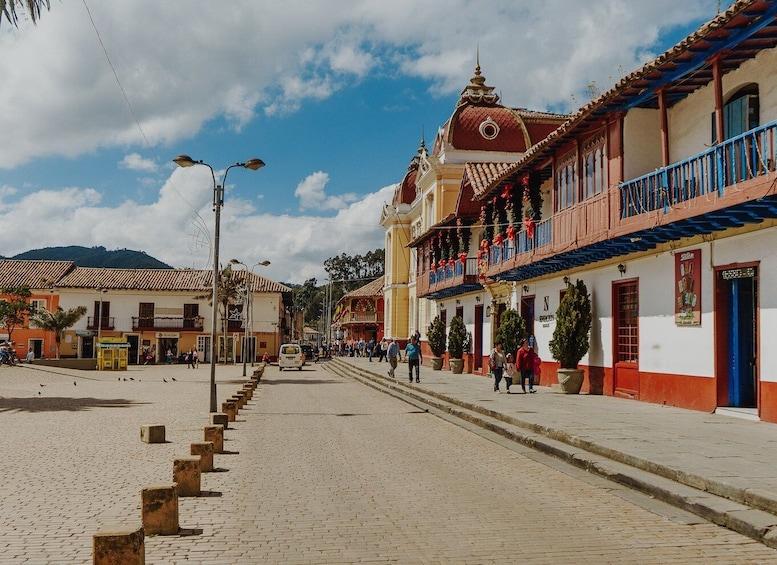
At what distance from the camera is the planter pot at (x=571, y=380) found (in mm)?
19609

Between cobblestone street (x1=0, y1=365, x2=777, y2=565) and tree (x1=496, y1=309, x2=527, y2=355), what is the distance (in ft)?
34.2

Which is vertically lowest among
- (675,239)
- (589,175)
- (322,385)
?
(322,385)

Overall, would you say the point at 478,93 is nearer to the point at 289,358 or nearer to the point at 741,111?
the point at 289,358

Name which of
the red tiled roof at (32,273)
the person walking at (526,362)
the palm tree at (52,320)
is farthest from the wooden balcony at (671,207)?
the red tiled roof at (32,273)

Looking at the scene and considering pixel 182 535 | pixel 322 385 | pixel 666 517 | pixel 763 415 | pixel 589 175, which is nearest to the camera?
pixel 182 535

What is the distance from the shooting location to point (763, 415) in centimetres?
1244

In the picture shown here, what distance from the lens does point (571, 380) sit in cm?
1962

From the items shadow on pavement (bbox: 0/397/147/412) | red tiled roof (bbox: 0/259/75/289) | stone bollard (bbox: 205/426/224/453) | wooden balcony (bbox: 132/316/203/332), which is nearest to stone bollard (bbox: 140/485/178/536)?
stone bollard (bbox: 205/426/224/453)

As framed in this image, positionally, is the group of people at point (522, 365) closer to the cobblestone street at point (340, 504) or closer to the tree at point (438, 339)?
the cobblestone street at point (340, 504)

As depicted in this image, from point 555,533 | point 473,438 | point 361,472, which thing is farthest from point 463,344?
point 555,533

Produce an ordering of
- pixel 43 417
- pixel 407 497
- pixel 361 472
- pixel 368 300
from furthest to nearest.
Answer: pixel 368 300, pixel 43 417, pixel 361 472, pixel 407 497

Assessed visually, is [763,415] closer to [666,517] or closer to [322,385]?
[666,517]

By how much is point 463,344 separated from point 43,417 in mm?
19475

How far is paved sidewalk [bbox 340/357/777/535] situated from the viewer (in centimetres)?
753
